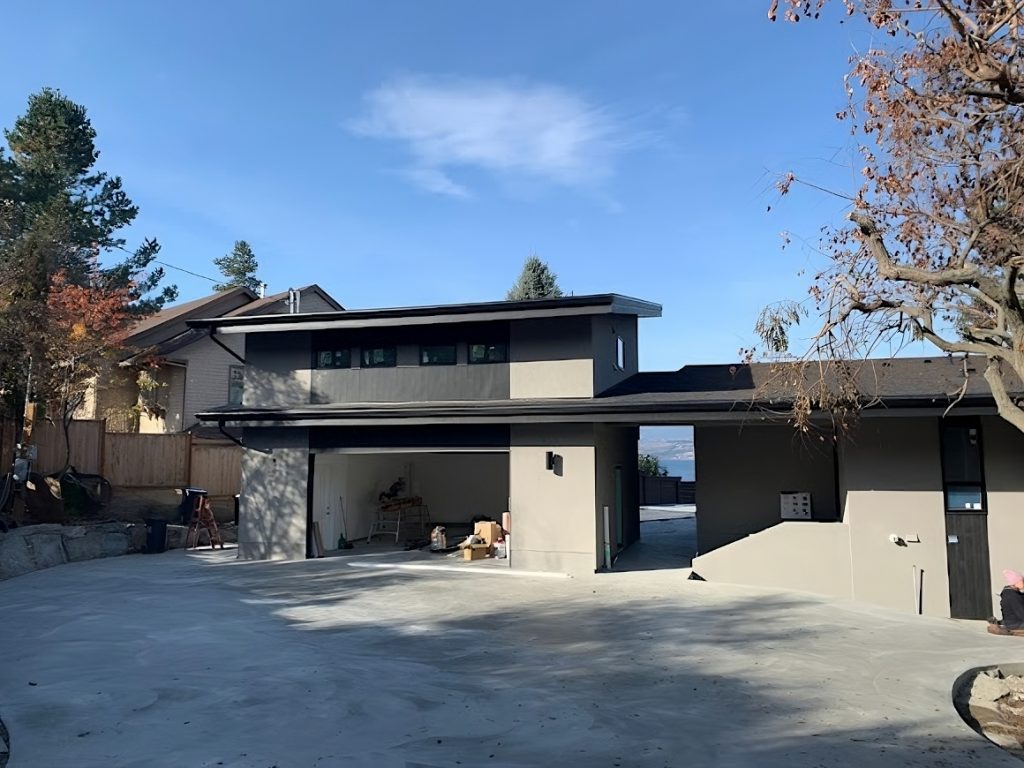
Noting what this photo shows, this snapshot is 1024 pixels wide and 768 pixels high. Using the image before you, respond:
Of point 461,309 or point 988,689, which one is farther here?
point 461,309

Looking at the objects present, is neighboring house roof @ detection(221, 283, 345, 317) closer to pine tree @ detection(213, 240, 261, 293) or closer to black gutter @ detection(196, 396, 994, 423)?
black gutter @ detection(196, 396, 994, 423)

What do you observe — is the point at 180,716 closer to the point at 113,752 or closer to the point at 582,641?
the point at 113,752

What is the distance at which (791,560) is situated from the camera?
1248 centimetres

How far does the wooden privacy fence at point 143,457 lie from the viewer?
706 inches

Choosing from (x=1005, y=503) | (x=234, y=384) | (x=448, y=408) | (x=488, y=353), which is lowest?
(x=1005, y=503)

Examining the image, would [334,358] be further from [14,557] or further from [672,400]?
[672,400]

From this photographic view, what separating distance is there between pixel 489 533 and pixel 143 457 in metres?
10.5

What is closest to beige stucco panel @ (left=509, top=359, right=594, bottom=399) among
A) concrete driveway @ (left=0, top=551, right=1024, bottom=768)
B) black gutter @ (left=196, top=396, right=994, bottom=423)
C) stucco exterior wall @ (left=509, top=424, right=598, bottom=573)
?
black gutter @ (left=196, top=396, right=994, bottom=423)

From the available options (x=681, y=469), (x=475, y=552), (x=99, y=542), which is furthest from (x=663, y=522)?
(x=681, y=469)

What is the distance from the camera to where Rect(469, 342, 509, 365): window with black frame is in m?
15.1

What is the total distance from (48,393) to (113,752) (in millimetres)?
15423

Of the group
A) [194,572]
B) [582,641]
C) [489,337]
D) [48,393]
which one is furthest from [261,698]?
[48,393]

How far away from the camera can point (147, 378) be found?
2202 centimetres

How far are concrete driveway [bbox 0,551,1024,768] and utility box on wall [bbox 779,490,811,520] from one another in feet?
10.7
